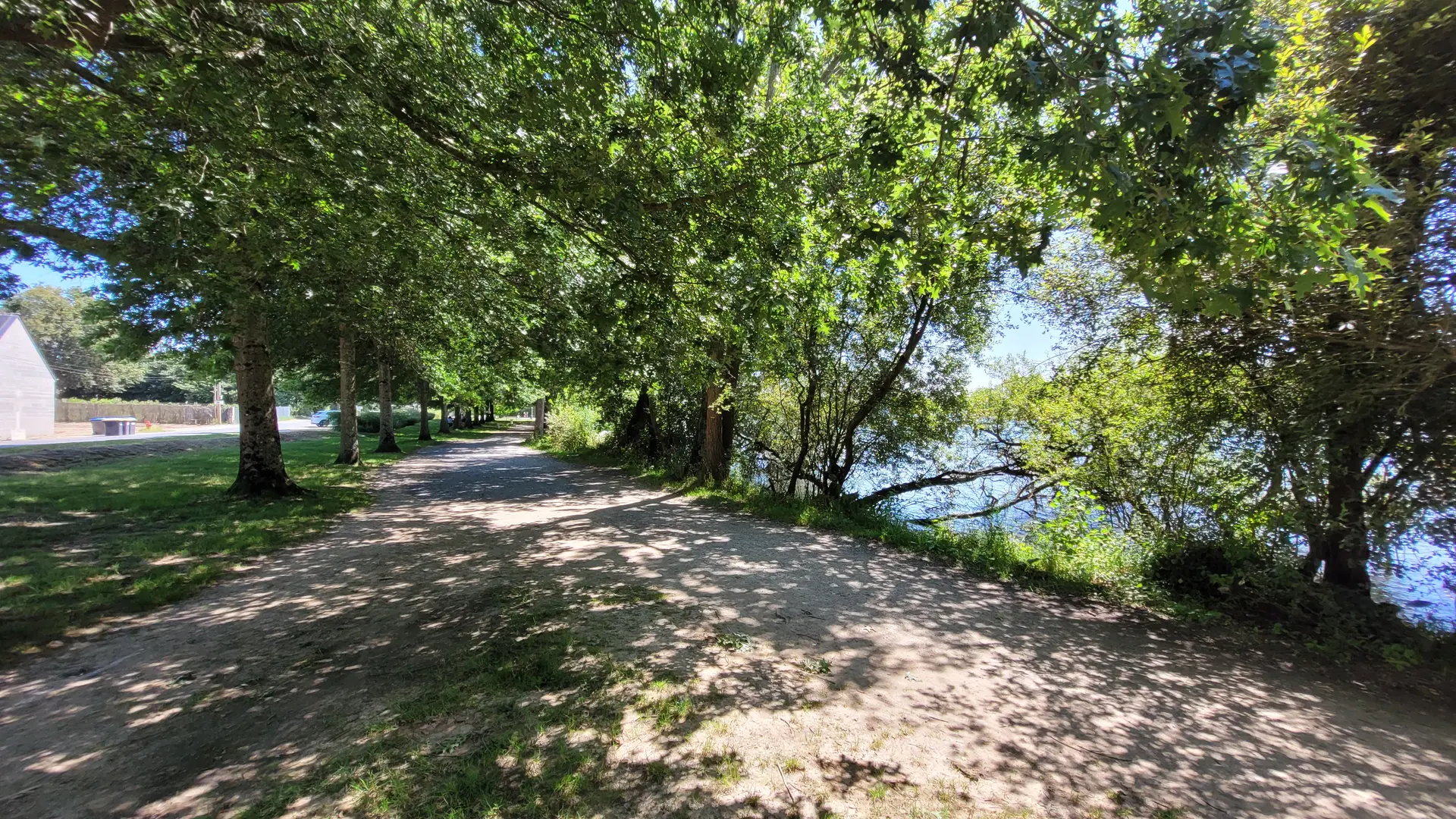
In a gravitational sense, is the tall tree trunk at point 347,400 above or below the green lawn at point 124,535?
above

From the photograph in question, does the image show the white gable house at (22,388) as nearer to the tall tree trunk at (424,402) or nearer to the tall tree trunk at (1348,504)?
the tall tree trunk at (424,402)

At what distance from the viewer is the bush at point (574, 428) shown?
22188 mm

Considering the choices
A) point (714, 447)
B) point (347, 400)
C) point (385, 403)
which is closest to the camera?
point (714, 447)

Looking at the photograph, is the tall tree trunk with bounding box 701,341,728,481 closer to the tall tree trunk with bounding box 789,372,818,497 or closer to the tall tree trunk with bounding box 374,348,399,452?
the tall tree trunk with bounding box 789,372,818,497

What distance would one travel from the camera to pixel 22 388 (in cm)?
2638

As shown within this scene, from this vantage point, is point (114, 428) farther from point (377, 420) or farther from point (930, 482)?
point (930, 482)

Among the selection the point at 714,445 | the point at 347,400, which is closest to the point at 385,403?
the point at 347,400

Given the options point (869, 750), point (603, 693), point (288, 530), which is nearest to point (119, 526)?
point (288, 530)

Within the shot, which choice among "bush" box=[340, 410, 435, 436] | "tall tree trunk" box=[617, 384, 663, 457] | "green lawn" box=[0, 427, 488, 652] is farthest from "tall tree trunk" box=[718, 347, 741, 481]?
"bush" box=[340, 410, 435, 436]

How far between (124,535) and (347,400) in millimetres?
7893

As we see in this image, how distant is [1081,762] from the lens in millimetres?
3139

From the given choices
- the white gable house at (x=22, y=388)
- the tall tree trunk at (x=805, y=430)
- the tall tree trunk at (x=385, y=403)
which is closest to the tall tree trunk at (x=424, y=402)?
the tall tree trunk at (x=385, y=403)

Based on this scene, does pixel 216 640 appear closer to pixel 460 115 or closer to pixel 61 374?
pixel 460 115

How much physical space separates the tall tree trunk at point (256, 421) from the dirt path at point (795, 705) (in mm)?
4102
